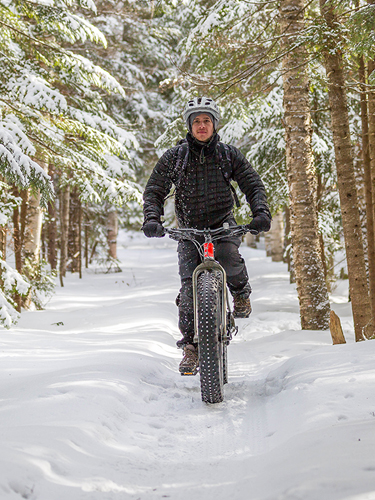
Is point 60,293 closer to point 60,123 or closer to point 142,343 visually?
point 60,123

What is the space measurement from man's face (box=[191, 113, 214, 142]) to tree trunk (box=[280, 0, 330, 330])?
351cm

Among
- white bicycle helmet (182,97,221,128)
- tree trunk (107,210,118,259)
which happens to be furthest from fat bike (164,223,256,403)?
tree trunk (107,210,118,259)

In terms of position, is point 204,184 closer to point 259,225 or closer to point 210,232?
point 210,232

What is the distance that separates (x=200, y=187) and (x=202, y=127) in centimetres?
56

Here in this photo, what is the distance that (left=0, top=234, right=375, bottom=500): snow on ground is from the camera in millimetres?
2145

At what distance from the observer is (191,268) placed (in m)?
4.26

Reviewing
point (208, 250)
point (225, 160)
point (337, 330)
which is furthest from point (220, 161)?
point (337, 330)

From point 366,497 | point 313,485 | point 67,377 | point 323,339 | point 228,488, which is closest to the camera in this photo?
point 366,497

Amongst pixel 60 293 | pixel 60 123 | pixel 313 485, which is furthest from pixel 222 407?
pixel 60 293

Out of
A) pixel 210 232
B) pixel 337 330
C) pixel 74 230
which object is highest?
pixel 74 230

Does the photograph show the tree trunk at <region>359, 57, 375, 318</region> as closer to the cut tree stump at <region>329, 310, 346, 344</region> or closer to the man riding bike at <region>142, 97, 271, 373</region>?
the cut tree stump at <region>329, 310, 346, 344</region>

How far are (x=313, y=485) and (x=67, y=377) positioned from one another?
8.50ft

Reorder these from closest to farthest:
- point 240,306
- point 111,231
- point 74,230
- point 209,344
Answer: point 209,344
point 240,306
point 74,230
point 111,231

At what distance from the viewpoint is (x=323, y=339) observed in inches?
250
